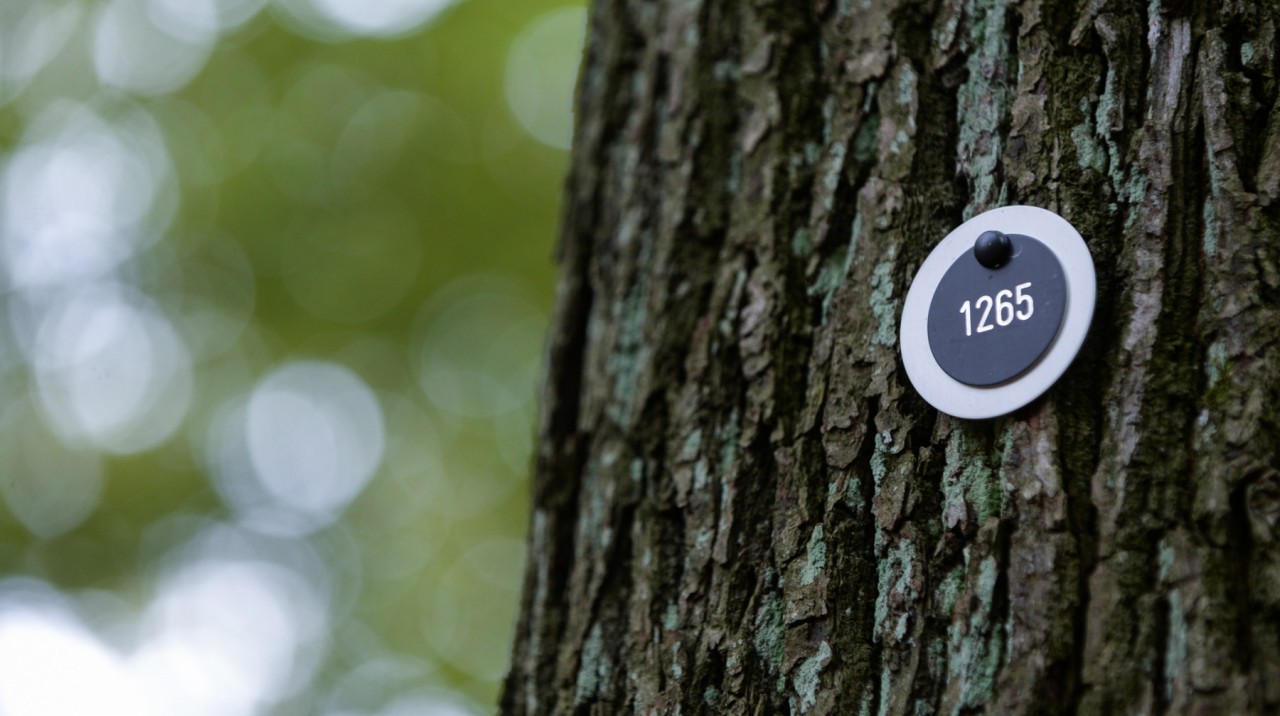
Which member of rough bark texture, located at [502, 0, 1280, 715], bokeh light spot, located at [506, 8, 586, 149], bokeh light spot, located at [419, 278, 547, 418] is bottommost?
rough bark texture, located at [502, 0, 1280, 715]

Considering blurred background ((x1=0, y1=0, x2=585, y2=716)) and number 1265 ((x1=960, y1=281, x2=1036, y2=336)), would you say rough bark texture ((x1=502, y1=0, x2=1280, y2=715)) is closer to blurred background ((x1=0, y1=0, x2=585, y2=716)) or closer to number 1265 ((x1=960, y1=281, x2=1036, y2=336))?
number 1265 ((x1=960, y1=281, x2=1036, y2=336))

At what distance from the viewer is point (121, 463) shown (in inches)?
213

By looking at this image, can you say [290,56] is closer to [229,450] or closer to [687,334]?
[229,450]

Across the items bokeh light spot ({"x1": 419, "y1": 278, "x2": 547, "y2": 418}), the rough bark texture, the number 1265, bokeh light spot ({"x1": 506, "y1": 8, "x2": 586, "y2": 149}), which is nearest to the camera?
the rough bark texture

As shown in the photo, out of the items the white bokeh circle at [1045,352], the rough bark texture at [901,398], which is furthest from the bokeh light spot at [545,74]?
the white bokeh circle at [1045,352]

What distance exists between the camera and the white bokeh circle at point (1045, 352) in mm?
911

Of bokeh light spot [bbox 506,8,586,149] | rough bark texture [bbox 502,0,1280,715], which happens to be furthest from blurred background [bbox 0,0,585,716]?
rough bark texture [bbox 502,0,1280,715]

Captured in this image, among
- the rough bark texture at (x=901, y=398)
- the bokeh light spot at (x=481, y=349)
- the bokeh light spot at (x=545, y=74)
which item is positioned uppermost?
the bokeh light spot at (x=545, y=74)

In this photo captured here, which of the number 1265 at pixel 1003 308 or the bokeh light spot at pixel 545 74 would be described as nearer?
the number 1265 at pixel 1003 308

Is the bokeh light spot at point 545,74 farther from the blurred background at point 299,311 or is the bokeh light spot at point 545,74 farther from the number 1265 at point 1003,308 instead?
the number 1265 at point 1003,308

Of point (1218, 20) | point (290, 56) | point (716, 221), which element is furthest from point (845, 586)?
point (290, 56)

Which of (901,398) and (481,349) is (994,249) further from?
(481,349)

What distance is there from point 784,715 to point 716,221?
2.25 ft

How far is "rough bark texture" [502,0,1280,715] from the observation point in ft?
2.74
